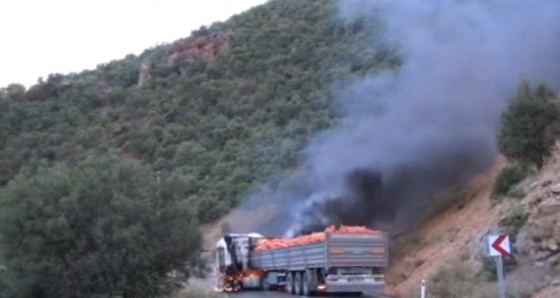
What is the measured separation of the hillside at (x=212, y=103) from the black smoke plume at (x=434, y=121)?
7.05 m

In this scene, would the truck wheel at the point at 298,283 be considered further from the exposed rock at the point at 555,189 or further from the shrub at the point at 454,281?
the exposed rock at the point at 555,189

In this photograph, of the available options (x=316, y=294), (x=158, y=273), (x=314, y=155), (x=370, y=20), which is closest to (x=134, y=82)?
(x=370, y=20)

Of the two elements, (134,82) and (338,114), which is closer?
(338,114)

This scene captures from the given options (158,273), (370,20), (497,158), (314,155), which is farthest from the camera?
(370,20)

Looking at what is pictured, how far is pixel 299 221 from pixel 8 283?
24.7m

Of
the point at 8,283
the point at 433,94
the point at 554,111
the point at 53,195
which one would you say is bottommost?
the point at 8,283

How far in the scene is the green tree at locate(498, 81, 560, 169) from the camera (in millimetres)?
42250

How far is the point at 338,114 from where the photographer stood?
67688 mm

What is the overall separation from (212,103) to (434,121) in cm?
3717

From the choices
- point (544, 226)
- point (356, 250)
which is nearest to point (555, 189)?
point (544, 226)

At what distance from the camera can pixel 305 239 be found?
→ 145 feet

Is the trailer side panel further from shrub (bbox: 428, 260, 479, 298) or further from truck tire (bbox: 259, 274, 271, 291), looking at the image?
truck tire (bbox: 259, 274, 271, 291)

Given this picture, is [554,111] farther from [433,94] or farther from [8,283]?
[8,283]

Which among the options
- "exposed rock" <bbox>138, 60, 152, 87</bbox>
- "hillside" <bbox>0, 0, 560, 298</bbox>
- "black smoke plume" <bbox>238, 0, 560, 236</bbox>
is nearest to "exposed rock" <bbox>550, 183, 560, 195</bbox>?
"hillside" <bbox>0, 0, 560, 298</bbox>
